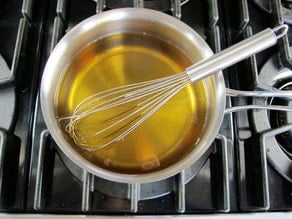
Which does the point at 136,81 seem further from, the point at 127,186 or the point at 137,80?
the point at 127,186

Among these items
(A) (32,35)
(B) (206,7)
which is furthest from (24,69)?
(B) (206,7)

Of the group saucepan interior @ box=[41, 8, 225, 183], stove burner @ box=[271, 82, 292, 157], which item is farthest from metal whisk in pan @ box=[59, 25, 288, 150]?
stove burner @ box=[271, 82, 292, 157]

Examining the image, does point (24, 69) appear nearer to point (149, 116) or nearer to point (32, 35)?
point (32, 35)

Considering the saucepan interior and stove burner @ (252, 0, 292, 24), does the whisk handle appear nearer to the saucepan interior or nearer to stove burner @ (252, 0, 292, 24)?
the saucepan interior

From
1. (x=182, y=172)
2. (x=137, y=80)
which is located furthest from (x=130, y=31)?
(x=182, y=172)

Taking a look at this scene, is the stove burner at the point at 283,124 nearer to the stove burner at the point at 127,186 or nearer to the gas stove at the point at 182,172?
the gas stove at the point at 182,172

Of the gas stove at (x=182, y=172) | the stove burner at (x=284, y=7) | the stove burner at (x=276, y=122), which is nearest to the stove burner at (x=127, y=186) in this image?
the gas stove at (x=182, y=172)

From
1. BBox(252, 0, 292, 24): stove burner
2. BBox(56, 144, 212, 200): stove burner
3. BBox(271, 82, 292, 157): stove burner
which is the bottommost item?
BBox(56, 144, 212, 200): stove burner
